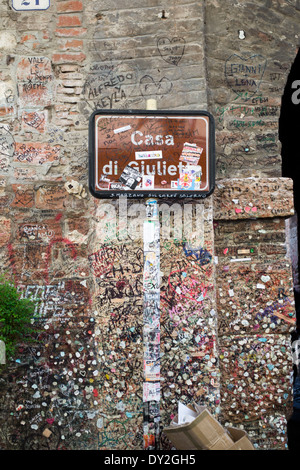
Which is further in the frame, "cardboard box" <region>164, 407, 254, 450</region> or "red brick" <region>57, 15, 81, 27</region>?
"red brick" <region>57, 15, 81, 27</region>

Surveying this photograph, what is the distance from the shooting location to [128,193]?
3436 mm

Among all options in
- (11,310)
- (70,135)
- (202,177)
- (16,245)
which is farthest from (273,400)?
(70,135)

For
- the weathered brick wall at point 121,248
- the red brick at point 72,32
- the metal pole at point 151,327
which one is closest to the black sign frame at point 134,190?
the metal pole at point 151,327

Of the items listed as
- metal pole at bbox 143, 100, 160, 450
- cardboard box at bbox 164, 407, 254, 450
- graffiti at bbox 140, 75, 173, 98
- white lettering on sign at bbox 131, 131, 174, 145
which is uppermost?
graffiti at bbox 140, 75, 173, 98

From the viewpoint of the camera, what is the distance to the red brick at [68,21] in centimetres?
423

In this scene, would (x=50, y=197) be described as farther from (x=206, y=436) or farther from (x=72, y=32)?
(x=206, y=436)

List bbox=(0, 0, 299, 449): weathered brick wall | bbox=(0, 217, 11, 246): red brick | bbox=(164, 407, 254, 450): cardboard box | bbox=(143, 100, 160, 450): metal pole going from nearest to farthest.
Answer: bbox=(164, 407, 254, 450): cardboard box, bbox=(143, 100, 160, 450): metal pole, bbox=(0, 0, 299, 449): weathered brick wall, bbox=(0, 217, 11, 246): red brick

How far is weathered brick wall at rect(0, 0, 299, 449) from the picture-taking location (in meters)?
3.98

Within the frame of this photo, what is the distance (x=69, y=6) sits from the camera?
13.9 feet

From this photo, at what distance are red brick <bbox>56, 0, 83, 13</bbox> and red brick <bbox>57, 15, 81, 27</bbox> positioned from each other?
0.06 meters

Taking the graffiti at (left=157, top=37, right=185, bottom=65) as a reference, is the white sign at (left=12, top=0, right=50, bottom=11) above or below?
above

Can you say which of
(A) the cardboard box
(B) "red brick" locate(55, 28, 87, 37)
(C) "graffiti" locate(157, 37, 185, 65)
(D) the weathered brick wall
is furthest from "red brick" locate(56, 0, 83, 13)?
(A) the cardboard box

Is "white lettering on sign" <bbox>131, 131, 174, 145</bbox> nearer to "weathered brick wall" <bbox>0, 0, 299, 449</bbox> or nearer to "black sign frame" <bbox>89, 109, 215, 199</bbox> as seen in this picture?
"black sign frame" <bbox>89, 109, 215, 199</bbox>

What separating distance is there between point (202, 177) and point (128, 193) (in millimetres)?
560
